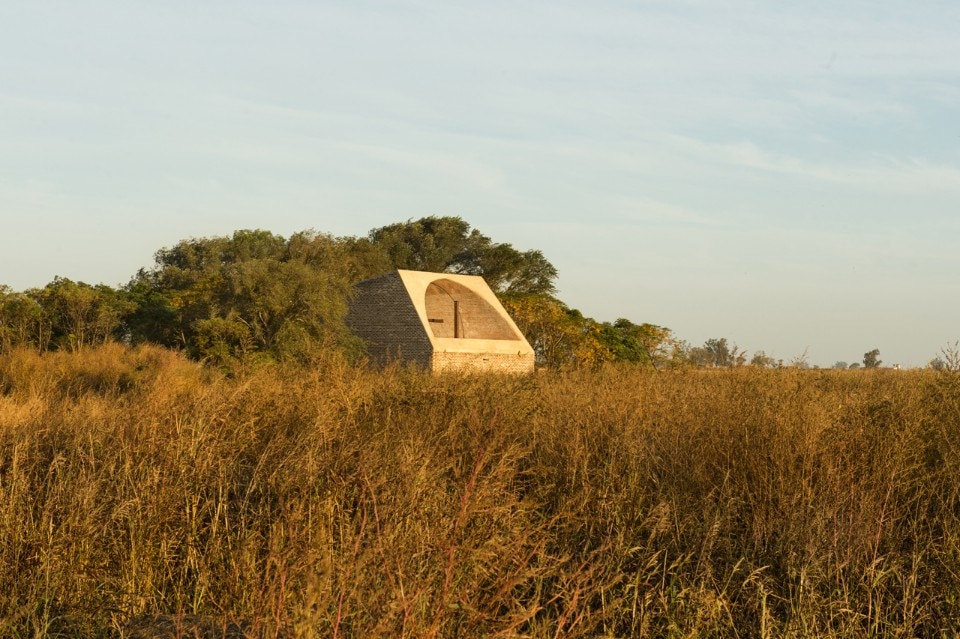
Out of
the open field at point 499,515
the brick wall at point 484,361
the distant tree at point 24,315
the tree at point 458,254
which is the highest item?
the tree at point 458,254

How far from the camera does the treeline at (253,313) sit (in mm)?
22320

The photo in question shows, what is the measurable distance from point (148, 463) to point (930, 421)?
627 cm

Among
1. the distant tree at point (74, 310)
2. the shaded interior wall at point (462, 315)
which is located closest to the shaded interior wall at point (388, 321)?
the shaded interior wall at point (462, 315)

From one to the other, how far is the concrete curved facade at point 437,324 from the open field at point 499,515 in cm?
1711

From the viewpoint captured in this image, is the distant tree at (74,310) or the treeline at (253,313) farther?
the distant tree at (74,310)

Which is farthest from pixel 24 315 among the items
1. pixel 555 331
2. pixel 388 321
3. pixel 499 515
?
pixel 499 515

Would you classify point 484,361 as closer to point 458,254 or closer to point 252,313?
point 252,313

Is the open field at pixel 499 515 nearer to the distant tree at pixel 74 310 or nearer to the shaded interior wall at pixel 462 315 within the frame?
the distant tree at pixel 74 310

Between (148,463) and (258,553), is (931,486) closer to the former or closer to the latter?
(258,553)

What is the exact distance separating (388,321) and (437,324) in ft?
15.1

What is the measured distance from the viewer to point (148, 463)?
6.77 meters

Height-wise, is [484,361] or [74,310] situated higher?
[74,310]

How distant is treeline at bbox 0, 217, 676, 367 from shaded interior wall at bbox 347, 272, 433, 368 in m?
0.92

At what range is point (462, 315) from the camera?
32.4 meters
